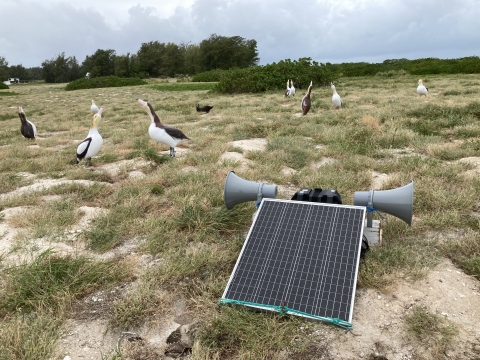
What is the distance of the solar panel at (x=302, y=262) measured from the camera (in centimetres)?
258

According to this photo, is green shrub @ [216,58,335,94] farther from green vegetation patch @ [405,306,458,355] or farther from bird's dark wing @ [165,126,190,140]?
green vegetation patch @ [405,306,458,355]

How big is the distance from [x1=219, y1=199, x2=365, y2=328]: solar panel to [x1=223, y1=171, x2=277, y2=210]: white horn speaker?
24cm

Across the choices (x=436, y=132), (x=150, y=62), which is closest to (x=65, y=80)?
(x=150, y=62)

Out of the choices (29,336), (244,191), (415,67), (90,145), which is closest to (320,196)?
→ (244,191)

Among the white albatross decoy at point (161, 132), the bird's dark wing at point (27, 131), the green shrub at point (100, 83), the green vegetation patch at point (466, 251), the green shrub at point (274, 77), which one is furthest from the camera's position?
the green shrub at point (100, 83)

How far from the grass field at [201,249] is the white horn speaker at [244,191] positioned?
0.39m

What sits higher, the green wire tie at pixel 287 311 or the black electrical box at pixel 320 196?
the black electrical box at pixel 320 196

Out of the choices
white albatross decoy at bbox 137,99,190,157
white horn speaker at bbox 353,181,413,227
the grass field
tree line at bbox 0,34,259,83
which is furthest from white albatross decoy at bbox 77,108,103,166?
tree line at bbox 0,34,259,83

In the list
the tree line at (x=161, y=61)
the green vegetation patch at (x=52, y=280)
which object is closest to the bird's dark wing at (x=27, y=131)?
the green vegetation patch at (x=52, y=280)

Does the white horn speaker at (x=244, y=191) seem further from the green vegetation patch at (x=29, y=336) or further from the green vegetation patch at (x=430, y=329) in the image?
the green vegetation patch at (x=29, y=336)

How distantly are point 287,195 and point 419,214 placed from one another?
153 cm

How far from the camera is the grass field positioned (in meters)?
2.43

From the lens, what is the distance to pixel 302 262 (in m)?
2.84

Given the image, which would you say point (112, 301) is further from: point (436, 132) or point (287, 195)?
point (436, 132)
